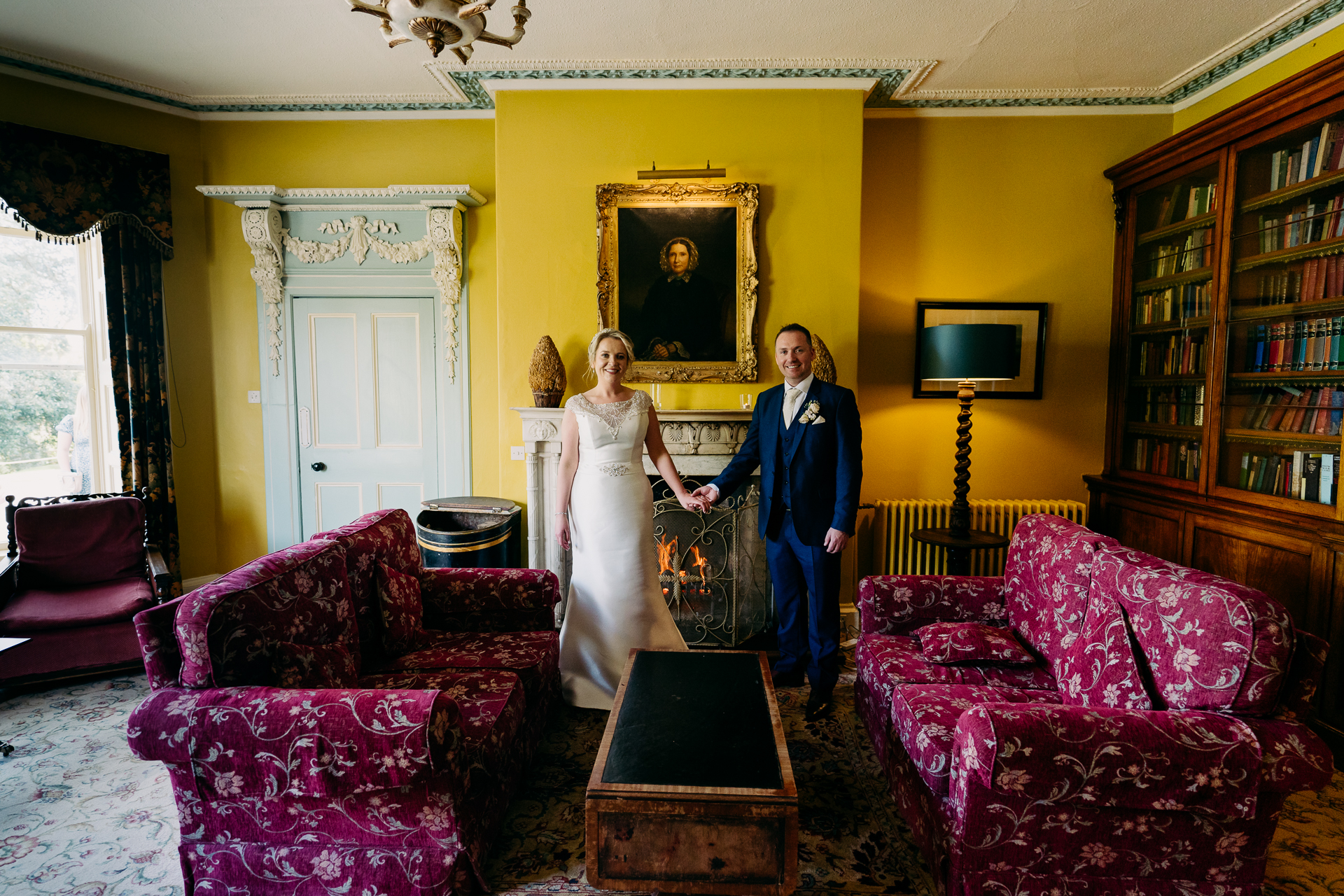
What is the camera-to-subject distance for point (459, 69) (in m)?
3.59

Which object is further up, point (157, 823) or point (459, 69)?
point (459, 69)

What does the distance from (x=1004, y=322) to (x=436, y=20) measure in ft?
11.9

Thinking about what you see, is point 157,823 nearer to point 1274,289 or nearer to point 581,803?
point 581,803

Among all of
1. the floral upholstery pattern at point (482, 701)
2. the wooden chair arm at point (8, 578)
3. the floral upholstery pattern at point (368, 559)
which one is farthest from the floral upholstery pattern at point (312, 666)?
the wooden chair arm at point (8, 578)

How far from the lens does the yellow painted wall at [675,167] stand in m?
3.70

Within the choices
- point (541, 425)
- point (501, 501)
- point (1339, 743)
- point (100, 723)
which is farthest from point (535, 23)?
point (1339, 743)

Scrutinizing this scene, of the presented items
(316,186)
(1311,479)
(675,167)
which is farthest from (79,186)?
(1311,479)

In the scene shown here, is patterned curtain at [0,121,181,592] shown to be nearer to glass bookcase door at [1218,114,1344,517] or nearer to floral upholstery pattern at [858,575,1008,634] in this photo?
floral upholstery pattern at [858,575,1008,634]

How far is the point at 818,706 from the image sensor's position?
275cm

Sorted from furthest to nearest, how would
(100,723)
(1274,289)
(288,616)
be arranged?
(1274,289), (100,723), (288,616)

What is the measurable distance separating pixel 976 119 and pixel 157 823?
5251 mm

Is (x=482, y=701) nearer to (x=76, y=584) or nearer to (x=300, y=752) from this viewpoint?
(x=300, y=752)

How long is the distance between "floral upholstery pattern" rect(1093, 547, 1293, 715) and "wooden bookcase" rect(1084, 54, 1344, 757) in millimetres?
1547

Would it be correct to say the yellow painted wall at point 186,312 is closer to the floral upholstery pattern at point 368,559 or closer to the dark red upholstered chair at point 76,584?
the dark red upholstered chair at point 76,584
